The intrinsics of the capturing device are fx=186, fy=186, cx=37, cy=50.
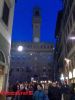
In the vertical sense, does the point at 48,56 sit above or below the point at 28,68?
above

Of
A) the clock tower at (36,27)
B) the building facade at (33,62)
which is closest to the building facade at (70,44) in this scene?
the building facade at (33,62)

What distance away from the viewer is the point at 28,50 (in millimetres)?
82875

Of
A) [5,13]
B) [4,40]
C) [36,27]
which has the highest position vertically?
[36,27]

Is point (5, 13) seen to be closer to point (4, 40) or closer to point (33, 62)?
point (4, 40)

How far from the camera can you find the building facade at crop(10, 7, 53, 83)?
77500mm

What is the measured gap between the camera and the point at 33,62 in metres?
80.1

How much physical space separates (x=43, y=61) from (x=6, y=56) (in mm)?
64977

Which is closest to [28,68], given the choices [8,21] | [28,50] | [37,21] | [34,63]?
[34,63]

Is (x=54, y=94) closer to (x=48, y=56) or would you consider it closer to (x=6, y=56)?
(x=6, y=56)

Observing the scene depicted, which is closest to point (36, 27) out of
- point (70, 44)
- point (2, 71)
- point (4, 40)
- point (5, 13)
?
point (70, 44)

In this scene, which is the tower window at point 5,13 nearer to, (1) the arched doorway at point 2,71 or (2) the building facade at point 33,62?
(1) the arched doorway at point 2,71

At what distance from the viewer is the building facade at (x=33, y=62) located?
77.5 m

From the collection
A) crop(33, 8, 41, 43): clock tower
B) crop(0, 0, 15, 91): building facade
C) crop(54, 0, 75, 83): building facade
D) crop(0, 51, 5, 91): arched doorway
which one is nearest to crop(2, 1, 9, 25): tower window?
crop(0, 0, 15, 91): building facade

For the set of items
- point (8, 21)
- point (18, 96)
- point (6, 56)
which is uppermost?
point (8, 21)
